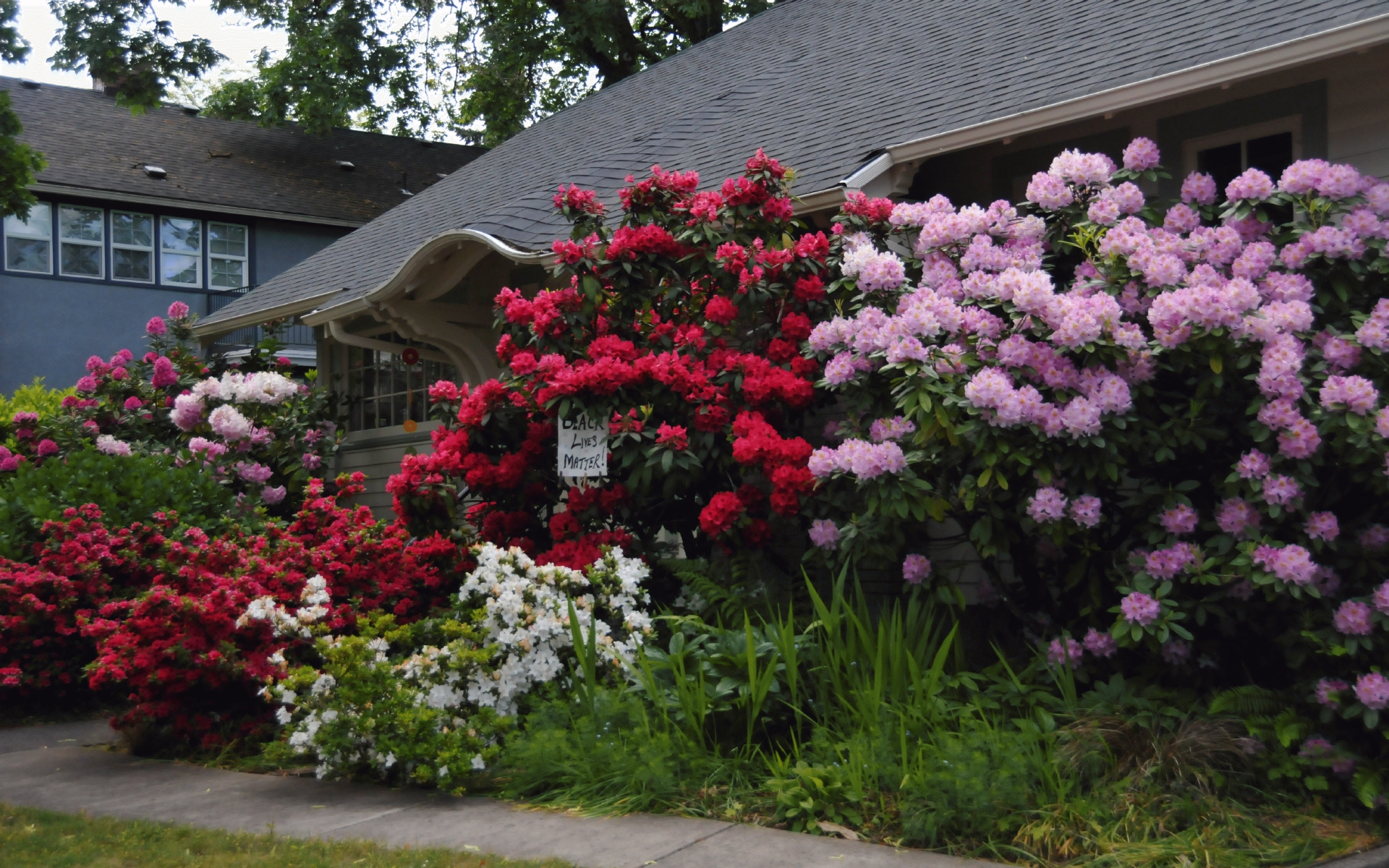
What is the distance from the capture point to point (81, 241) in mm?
22516

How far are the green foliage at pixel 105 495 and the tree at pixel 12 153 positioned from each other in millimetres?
2117

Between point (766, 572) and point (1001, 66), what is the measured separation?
382cm

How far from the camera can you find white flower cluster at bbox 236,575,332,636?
245 inches

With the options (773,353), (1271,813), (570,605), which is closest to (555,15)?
(773,353)

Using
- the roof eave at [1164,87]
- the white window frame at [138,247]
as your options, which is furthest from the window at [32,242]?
the roof eave at [1164,87]

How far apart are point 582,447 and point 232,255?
1972 cm

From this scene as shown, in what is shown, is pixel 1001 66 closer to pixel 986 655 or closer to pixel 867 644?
pixel 986 655

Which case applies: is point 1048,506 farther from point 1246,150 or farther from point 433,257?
point 433,257

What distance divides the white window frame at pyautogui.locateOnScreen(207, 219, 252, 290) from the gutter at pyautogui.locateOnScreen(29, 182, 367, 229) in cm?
38

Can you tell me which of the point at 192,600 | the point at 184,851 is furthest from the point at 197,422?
the point at 184,851

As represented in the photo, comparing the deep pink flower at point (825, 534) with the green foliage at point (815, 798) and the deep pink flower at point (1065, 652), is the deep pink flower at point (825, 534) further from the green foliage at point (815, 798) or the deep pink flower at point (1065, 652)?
the green foliage at point (815, 798)

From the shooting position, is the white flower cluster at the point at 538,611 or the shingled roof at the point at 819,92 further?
the shingled roof at the point at 819,92

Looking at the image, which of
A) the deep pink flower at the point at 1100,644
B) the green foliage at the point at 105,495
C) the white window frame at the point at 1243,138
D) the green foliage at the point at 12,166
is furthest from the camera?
the green foliage at the point at 12,166

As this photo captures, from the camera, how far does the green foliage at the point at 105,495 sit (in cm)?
823
